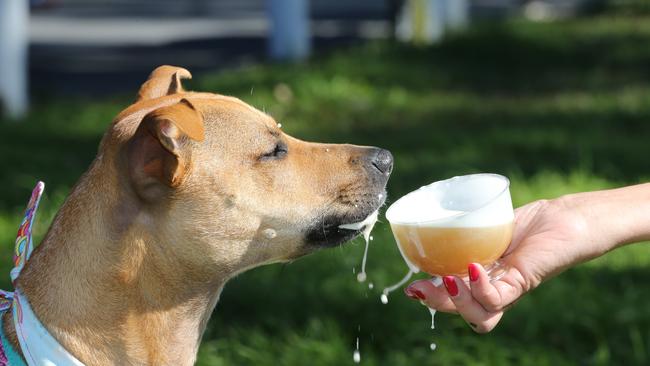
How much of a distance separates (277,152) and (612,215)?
119 cm

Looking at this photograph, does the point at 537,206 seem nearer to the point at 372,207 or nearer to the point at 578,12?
the point at 372,207

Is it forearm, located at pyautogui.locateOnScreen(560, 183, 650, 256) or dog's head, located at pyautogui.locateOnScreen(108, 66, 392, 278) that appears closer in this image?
dog's head, located at pyautogui.locateOnScreen(108, 66, 392, 278)

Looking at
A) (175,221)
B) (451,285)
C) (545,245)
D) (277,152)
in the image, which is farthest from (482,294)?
(175,221)

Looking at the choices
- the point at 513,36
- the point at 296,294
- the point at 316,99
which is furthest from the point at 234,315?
the point at 513,36

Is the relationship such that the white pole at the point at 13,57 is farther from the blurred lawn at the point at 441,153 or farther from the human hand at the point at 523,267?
the human hand at the point at 523,267

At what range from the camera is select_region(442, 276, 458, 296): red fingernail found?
12.1 feet

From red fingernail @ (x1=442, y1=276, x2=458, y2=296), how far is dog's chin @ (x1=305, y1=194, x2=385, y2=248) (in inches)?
16.4

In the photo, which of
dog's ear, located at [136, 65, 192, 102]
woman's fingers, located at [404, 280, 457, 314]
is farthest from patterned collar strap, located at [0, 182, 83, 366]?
woman's fingers, located at [404, 280, 457, 314]

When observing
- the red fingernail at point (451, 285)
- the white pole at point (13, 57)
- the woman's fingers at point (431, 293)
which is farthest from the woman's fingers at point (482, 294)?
the white pole at point (13, 57)

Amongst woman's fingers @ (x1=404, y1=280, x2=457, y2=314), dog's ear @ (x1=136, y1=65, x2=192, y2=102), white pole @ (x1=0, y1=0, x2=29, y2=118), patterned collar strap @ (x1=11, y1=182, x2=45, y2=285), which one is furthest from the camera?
white pole @ (x1=0, y1=0, x2=29, y2=118)

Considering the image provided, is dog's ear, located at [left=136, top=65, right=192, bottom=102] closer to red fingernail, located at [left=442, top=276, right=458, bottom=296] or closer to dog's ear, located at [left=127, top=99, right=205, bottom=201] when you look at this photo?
dog's ear, located at [left=127, top=99, right=205, bottom=201]

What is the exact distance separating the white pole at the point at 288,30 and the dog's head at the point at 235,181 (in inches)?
280

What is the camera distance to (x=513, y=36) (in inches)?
494

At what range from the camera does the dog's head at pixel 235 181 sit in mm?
3584
